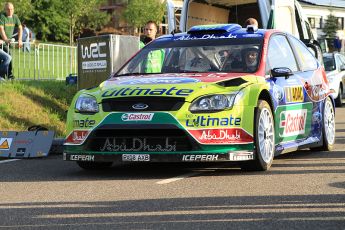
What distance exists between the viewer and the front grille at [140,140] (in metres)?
8.65

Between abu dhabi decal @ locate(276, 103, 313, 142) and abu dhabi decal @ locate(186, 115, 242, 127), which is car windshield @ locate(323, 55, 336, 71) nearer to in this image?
abu dhabi decal @ locate(276, 103, 313, 142)

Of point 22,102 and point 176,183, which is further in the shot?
point 22,102

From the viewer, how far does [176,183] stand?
8.25 meters

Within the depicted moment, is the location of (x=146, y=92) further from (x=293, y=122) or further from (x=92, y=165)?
(x=293, y=122)

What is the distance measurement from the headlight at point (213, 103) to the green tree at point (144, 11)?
7773 centimetres

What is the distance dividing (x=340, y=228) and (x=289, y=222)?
1.29ft

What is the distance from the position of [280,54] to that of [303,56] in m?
0.91

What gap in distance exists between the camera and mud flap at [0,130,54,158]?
1102 cm

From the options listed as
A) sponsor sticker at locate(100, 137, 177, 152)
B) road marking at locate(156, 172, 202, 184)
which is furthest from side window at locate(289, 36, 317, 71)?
sponsor sticker at locate(100, 137, 177, 152)

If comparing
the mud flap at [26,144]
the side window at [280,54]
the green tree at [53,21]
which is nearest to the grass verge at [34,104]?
the mud flap at [26,144]

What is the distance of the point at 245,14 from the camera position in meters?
18.9

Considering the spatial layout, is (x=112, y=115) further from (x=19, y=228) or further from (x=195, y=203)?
(x=19, y=228)

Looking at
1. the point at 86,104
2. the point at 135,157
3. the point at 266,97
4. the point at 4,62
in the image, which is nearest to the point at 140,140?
the point at 135,157

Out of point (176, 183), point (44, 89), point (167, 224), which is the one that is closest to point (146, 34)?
point (44, 89)
